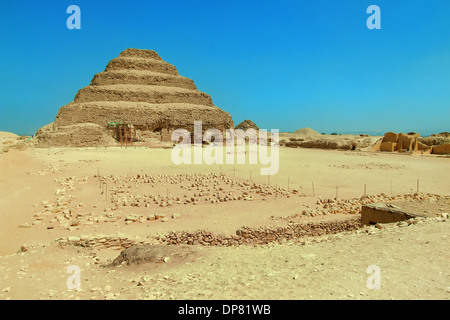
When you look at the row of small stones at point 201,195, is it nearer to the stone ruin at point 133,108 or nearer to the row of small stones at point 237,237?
the row of small stones at point 237,237

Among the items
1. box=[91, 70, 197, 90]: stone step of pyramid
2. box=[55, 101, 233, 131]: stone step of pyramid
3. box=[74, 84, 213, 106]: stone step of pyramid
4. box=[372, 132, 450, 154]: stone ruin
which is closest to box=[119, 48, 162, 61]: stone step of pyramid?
box=[91, 70, 197, 90]: stone step of pyramid

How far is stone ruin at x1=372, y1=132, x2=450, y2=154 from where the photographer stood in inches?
938

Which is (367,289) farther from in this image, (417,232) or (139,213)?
(139,213)

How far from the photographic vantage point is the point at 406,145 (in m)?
26.0

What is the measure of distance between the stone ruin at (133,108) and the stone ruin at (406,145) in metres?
20.2

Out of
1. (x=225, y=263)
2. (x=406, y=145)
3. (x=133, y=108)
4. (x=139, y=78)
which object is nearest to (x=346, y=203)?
(x=225, y=263)

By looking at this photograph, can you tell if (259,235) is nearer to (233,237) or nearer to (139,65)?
(233,237)

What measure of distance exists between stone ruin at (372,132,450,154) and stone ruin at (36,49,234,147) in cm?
2019

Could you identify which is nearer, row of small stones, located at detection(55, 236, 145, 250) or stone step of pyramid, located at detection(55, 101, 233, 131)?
row of small stones, located at detection(55, 236, 145, 250)

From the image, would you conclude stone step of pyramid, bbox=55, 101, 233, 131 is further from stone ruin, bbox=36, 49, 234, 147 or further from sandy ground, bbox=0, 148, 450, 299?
sandy ground, bbox=0, 148, 450, 299

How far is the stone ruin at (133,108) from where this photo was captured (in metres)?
28.0

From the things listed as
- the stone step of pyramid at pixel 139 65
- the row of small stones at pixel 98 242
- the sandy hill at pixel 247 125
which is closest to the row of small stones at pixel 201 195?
the row of small stones at pixel 98 242

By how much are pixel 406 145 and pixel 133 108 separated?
28.8 meters
